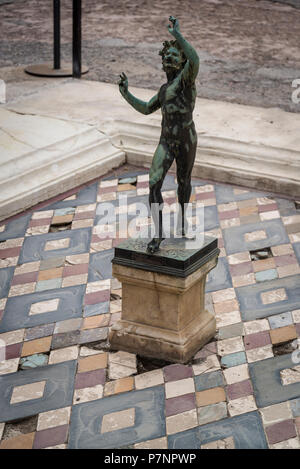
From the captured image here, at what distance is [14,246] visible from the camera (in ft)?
18.0

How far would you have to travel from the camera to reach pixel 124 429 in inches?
153

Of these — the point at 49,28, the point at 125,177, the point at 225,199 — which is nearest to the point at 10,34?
the point at 49,28

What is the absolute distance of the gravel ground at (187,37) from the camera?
870 centimetres

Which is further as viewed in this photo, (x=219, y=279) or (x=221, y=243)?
(x=221, y=243)

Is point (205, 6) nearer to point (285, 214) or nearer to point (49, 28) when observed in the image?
point (49, 28)

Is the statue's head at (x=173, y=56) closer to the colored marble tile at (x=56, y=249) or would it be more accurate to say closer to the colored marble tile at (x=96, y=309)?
the colored marble tile at (x=96, y=309)

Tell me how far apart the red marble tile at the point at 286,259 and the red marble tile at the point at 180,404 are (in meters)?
1.45

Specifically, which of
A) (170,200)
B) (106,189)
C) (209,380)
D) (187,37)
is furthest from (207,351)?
(187,37)

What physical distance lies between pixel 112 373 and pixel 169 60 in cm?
161

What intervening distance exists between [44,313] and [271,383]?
1.42m
